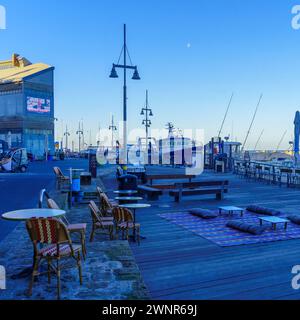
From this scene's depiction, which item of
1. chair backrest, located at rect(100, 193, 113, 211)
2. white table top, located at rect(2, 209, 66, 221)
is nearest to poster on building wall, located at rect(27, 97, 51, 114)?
chair backrest, located at rect(100, 193, 113, 211)

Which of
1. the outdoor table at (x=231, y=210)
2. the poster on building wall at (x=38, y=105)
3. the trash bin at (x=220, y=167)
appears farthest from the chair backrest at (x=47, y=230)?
the poster on building wall at (x=38, y=105)

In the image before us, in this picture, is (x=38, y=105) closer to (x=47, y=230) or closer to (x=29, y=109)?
(x=29, y=109)

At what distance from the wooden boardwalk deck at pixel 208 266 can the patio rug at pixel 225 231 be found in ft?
0.83

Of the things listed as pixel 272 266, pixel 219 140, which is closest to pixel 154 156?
pixel 219 140

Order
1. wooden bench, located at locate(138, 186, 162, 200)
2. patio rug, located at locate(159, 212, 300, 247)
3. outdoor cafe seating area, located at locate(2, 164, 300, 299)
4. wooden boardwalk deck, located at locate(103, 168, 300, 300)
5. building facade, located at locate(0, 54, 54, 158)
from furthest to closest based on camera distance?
building facade, located at locate(0, 54, 54, 158) < wooden bench, located at locate(138, 186, 162, 200) < patio rug, located at locate(159, 212, 300, 247) < wooden boardwalk deck, located at locate(103, 168, 300, 300) < outdoor cafe seating area, located at locate(2, 164, 300, 299)

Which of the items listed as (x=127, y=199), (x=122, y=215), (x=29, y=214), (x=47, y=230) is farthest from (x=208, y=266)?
(x=127, y=199)

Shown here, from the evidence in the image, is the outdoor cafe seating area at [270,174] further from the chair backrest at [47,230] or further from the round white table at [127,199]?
the chair backrest at [47,230]

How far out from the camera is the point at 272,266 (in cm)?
589

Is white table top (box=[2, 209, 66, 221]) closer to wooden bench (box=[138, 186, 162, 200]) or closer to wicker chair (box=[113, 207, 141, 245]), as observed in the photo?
wicker chair (box=[113, 207, 141, 245])

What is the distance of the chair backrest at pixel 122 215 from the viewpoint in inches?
291

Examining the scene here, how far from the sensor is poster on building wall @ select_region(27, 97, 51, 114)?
57.8 m

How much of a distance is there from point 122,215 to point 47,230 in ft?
10.4

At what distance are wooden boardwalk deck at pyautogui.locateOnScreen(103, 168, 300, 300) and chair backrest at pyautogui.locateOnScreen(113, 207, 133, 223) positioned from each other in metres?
0.58
